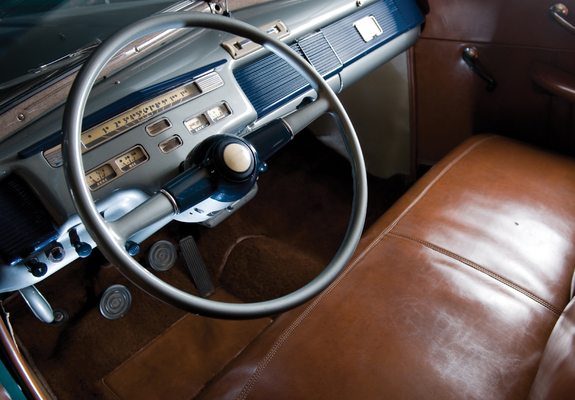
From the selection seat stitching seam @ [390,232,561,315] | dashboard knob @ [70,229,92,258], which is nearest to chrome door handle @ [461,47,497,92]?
seat stitching seam @ [390,232,561,315]

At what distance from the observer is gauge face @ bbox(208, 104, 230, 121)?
2.82 feet

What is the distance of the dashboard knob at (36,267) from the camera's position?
709 millimetres

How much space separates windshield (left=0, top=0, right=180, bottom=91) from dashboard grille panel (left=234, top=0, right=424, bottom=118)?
1.09ft

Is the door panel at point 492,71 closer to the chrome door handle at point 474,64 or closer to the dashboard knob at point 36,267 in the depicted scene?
the chrome door handle at point 474,64

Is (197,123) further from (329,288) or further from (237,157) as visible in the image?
(329,288)

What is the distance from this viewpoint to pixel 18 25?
2.62ft

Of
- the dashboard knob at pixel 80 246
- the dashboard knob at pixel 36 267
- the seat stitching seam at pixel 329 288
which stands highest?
the dashboard knob at pixel 80 246

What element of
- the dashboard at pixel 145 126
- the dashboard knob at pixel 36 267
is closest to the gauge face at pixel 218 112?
the dashboard at pixel 145 126

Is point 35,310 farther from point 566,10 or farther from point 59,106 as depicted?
point 566,10

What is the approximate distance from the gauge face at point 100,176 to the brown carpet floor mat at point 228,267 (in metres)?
0.78

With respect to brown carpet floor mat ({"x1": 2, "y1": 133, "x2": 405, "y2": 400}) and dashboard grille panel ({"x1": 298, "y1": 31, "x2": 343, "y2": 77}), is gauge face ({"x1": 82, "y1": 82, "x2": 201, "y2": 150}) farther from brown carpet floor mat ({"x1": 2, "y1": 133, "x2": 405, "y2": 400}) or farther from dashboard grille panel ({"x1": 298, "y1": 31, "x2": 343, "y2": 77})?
brown carpet floor mat ({"x1": 2, "y1": 133, "x2": 405, "y2": 400})

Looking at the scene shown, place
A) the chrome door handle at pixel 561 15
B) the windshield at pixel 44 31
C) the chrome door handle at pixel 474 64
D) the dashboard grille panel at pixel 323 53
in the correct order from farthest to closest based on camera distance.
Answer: the chrome door handle at pixel 474 64 → the chrome door handle at pixel 561 15 → the dashboard grille panel at pixel 323 53 → the windshield at pixel 44 31

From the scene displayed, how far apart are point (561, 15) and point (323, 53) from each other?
75 cm

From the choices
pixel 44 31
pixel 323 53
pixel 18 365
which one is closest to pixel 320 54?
pixel 323 53
